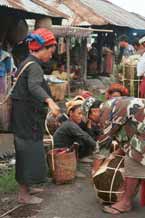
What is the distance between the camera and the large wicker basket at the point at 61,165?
6.52 meters

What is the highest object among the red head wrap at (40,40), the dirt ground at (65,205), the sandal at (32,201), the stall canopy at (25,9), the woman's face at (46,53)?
the stall canopy at (25,9)

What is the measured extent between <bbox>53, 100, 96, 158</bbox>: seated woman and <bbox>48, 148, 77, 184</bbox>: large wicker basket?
474mm

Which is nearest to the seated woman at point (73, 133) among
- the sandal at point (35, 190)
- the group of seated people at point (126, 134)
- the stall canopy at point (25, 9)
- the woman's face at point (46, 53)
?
the sandal at point (35, 190)

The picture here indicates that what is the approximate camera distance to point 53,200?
5.89m

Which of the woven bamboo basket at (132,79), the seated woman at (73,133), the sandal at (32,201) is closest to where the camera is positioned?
the sandal at (32,201)

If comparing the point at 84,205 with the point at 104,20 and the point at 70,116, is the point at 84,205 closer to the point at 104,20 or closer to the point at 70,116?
the point at 70,116

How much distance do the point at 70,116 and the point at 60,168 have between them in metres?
1.13

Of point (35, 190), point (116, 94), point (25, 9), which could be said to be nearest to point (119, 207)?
point (35, 190)

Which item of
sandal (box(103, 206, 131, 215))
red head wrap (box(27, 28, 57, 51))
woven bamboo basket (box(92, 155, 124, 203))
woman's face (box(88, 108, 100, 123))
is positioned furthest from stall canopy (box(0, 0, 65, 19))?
sandal (box(103, 206, 131, 215))

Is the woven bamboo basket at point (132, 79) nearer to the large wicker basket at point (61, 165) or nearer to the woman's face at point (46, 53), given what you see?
the large wicker basket at point (61, 165)

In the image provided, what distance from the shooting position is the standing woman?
216 inches

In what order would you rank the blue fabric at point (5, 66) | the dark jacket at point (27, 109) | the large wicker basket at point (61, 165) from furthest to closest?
the blue fabric at point (5, 66) → the large wicker basket at point (61, 165) → the dark jacket at point (27, 109)

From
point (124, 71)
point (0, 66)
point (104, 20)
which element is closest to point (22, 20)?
point (0, 66)

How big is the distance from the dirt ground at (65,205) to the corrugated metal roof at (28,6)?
3505 mm
